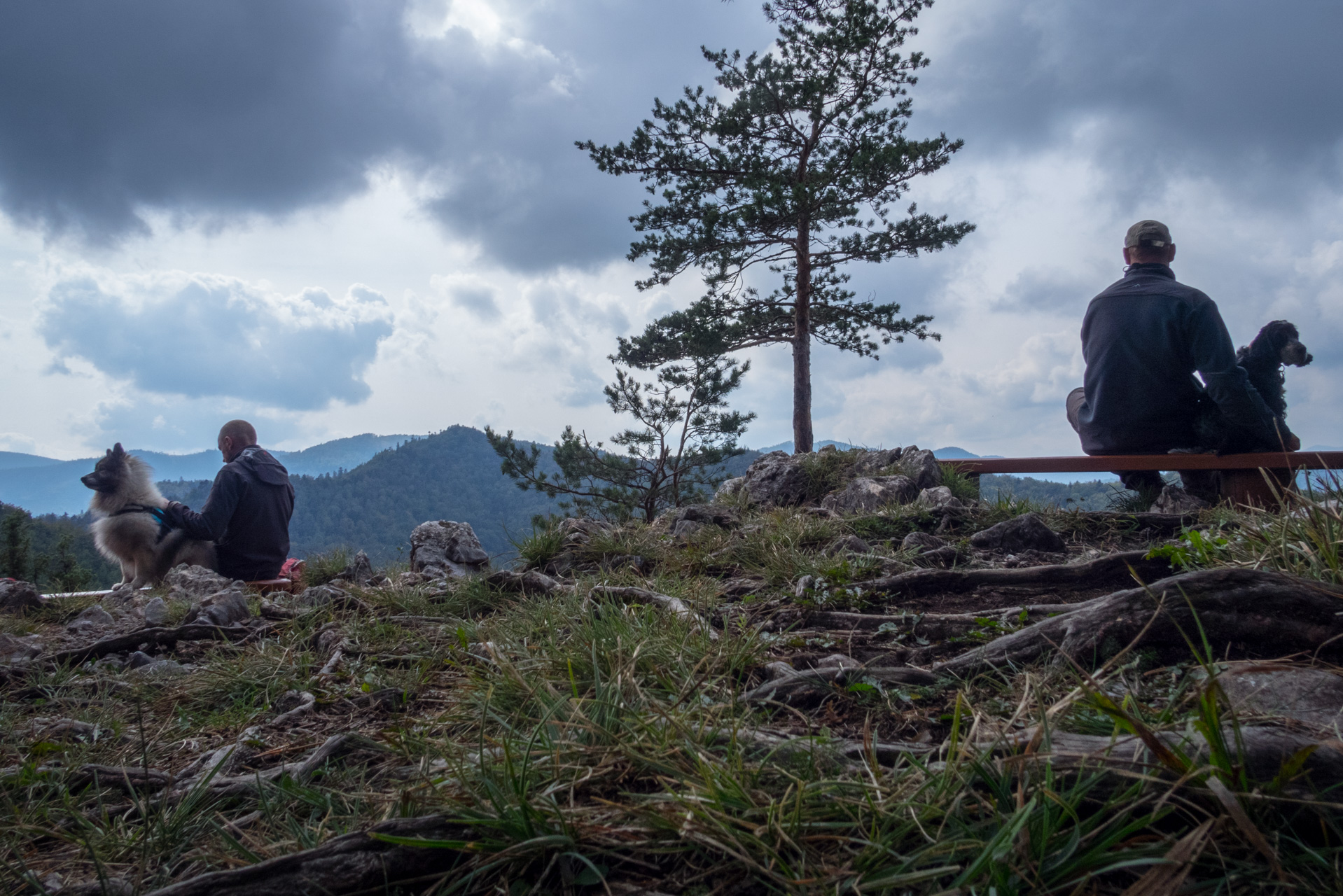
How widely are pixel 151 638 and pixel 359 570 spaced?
226 cm

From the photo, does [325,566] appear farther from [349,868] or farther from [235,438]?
[349,868]

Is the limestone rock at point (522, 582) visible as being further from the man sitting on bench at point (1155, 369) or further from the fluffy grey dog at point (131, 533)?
the man sitting on bench at point (1155, 369)

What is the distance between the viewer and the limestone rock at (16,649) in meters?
3.85

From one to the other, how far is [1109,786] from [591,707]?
1.17 m

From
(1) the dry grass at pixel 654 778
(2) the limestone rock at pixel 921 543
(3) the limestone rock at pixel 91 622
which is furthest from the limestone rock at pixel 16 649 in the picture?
(2) the limestone rock at pixel 921 543

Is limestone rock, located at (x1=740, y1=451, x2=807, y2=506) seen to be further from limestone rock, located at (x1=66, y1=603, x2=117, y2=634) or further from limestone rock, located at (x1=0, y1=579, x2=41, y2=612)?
limestone rock, located at (x1=0, y1=579, x2=41, y2=612)

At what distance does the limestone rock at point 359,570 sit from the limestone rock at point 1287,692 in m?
5.84

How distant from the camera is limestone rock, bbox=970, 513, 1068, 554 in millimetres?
4293

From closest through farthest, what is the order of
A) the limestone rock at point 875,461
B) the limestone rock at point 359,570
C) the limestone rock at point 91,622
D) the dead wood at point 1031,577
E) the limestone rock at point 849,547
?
the dead wood at point 1031,577, the limestone rock at point 849,547, the limestone rock at point 91,622, the limestone rock at point 359,570, the limestone rock at point 875,461

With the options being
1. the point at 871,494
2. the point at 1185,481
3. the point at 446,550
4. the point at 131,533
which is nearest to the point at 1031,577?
the point at 871,494

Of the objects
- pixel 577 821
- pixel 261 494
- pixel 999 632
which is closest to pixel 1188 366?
pixel 999 632

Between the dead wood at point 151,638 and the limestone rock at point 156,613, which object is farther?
the limestone rock at point 156,613

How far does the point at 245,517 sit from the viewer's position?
282 inches

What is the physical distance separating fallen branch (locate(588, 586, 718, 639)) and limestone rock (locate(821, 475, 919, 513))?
8.68 feet
